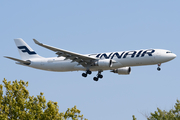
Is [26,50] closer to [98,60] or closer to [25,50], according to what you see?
[25,50]

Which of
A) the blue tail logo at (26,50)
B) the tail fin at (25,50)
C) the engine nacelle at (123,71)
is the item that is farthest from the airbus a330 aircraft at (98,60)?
the blue tail logo at (26,50)

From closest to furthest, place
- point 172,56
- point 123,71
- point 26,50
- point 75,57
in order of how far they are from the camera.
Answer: point 172,56 < point 75,57 < point 123,71 < point 26,50

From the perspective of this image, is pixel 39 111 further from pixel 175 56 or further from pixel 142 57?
pixel 175 56

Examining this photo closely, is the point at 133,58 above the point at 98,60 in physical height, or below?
below

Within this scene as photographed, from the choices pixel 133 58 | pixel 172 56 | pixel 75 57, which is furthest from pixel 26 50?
pixel 172 56

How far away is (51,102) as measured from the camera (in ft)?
111

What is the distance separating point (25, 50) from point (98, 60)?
690 inches

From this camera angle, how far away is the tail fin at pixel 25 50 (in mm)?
63050

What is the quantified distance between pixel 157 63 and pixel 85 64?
1170 centimetres

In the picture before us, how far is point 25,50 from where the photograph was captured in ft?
211

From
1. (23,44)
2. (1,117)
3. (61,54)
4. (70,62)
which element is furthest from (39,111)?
(23,44)

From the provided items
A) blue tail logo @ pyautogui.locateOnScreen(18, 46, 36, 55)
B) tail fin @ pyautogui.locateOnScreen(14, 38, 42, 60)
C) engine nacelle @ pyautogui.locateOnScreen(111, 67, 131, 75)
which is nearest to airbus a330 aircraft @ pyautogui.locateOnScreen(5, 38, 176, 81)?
engine nacelle @ pyautogui.locateOnScreen(111, 67, 131, 75)

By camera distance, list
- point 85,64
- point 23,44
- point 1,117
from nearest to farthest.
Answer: point 1,117
point 85,64
point 23,44

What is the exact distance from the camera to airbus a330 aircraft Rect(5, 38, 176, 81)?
51.1m
